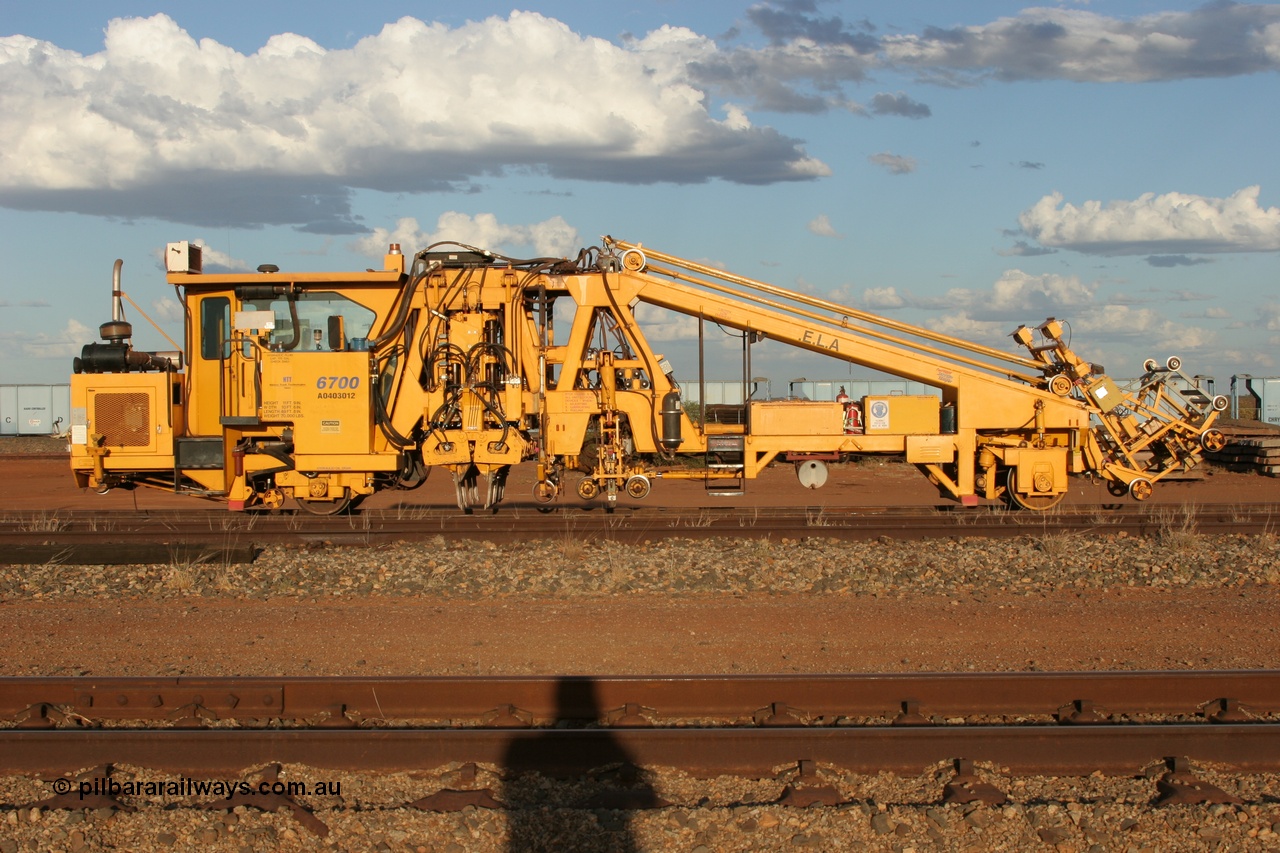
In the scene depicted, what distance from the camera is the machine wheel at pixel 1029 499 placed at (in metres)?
12.8

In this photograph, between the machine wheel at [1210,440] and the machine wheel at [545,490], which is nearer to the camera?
the machine wheel at [545,490]

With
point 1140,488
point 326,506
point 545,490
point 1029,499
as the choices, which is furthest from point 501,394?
point 1140,488

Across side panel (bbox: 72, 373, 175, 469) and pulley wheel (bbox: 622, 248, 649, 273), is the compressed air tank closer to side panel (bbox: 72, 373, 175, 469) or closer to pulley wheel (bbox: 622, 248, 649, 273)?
pulley wheel (bbox: 622, 248, 649, 273)

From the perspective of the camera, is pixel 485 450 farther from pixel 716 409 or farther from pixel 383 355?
pixel 716 409

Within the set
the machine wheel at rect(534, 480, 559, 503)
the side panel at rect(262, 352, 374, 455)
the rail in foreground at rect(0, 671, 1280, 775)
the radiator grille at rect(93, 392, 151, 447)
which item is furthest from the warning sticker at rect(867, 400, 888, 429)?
the radiator grille at rect(93, 392, 151, 447)

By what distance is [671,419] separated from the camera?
478 inches

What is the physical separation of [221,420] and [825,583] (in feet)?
23.8

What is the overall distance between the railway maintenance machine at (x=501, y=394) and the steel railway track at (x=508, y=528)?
47 cm

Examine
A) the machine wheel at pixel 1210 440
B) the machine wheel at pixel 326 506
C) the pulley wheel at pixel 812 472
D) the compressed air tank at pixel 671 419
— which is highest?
the compressed air tank at pixel 671 419

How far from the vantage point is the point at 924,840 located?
424 centimetres

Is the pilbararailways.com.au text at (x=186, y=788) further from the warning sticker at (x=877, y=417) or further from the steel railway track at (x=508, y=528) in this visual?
the warning sticker at (x=877, y=417)

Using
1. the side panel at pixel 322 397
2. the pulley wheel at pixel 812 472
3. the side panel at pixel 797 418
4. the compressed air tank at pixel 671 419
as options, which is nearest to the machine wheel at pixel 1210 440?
the side panel at pixel 797 418

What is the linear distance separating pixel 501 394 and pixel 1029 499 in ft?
20.9

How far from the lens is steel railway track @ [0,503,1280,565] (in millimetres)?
10305
